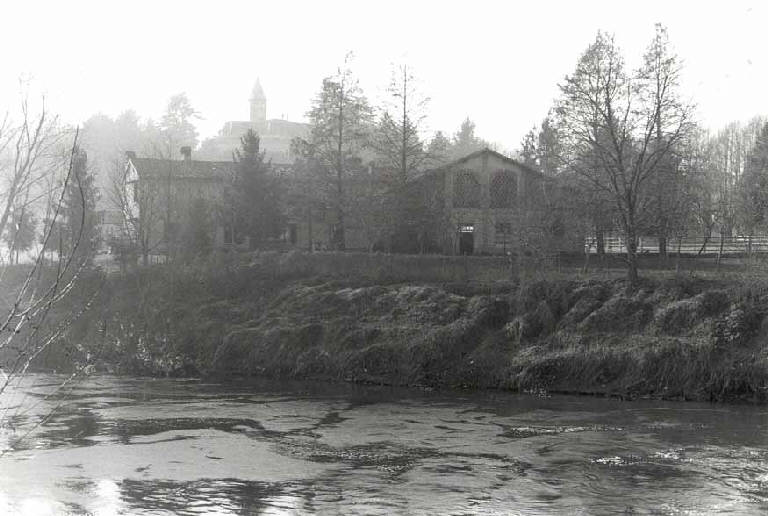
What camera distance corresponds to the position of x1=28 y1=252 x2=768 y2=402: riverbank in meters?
31.0

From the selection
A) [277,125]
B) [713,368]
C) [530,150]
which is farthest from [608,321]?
[277,125]

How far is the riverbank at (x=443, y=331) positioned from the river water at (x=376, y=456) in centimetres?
226

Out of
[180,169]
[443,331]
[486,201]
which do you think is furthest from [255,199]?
[443,331]

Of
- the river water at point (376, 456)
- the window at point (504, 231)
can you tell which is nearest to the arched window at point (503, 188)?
the window at point (504, 231)

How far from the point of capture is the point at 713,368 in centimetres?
2978

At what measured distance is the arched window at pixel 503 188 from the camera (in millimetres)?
54125

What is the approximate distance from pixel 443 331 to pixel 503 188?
21.0 m

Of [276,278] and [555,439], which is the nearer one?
[555,439]

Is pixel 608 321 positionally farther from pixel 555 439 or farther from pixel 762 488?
pixel 762 488

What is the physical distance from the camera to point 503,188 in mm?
54812

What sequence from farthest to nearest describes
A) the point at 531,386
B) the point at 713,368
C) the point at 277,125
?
the point at 277,125
the point at 531,386
the point at 713,368

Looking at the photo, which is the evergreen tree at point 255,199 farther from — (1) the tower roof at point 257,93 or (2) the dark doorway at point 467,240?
(1) the tower roof at point 257,93

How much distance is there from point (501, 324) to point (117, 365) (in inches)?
646

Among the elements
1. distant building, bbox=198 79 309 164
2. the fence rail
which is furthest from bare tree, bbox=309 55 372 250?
distant building, bbox=198 79 309 164
